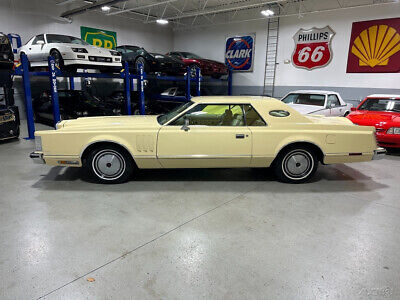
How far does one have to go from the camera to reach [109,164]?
4.21 m

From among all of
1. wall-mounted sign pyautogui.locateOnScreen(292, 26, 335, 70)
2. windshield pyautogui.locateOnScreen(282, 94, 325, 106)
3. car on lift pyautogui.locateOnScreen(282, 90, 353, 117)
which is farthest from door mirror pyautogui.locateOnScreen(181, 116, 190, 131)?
wall-mounted sign pyautogui.locateOnScreen(292, 26, 335, 70)

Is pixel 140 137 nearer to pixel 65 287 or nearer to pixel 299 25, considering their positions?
pixel 65 287

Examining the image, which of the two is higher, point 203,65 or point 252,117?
point 203,65

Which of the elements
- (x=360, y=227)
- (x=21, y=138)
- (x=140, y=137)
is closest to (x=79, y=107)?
A: (x=21, y=138)

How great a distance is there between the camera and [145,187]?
4199 mm

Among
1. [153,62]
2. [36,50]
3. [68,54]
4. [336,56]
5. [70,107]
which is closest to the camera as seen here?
[68,54]

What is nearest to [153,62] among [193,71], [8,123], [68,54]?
[193,71]

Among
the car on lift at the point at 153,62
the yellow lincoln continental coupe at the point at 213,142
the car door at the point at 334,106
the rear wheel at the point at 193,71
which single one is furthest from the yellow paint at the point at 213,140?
the rear wheel at the point at 193,71

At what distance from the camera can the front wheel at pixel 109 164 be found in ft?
13.6

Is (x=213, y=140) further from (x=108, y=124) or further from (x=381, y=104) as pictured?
(x=381, y=104)

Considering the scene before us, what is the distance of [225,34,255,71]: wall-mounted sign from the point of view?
49.8ft

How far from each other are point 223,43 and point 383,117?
11503 millimetres

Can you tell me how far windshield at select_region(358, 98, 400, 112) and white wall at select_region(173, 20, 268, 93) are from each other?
7.89 m

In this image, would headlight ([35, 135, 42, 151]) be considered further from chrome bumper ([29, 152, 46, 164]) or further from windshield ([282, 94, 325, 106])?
windshield ([282, 94, 325, 106])
